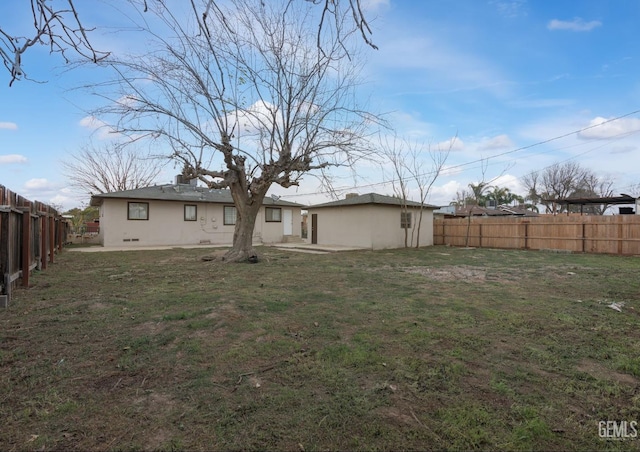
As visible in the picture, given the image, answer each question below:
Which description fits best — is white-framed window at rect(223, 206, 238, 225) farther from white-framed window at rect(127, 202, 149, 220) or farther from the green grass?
the green grass

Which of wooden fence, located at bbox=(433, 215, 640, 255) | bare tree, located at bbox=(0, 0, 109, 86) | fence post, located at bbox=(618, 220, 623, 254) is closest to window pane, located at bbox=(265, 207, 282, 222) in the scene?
wooden fence, located at bbox=(433, 215, 640, 255)

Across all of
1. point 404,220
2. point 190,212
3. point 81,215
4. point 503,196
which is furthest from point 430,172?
point 503,196

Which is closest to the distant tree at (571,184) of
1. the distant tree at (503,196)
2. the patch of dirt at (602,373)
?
the distant tree at (503,196)

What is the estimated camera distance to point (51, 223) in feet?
33.7

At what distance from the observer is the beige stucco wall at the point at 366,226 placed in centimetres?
1738

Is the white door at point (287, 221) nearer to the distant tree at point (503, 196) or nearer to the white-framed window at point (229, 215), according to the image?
the white-framed window at point (229, 215)

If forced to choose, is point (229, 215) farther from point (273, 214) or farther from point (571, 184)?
point (571, 184)

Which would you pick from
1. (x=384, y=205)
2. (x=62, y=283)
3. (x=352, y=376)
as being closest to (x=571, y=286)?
(x=352, y=376)

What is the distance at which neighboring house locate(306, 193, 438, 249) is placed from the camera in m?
17.4

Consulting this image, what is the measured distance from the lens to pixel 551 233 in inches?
634

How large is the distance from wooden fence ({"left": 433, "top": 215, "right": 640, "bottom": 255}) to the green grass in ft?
35.7

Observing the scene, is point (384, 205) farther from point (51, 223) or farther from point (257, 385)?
point (257, 385)

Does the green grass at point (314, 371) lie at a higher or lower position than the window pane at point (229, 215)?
lower

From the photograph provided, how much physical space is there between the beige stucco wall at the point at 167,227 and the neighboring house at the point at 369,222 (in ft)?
12.0
